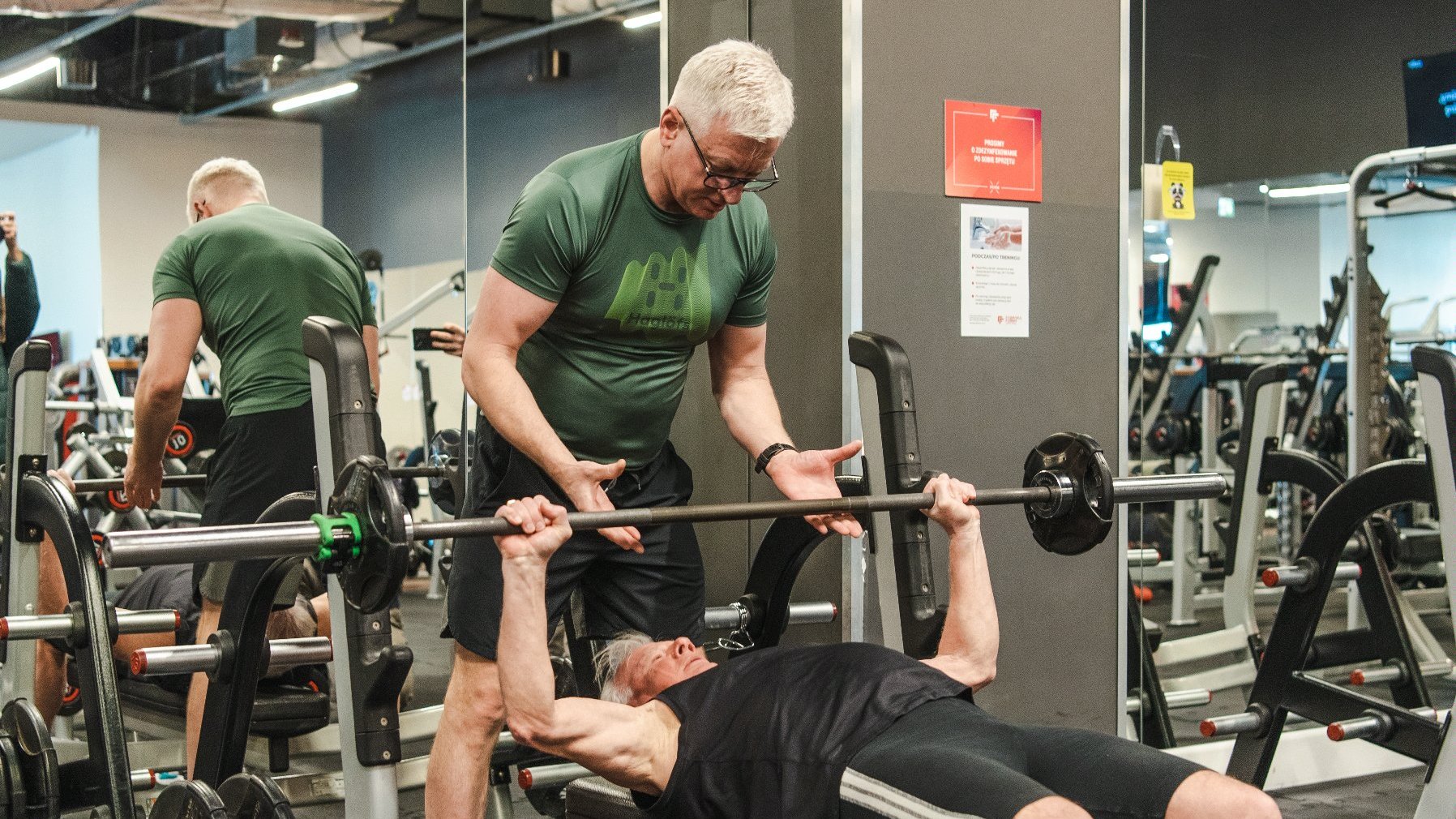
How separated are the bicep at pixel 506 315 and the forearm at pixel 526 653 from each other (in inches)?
18.0

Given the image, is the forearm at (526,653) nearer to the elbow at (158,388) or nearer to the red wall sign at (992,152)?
the elbow at (158,388)

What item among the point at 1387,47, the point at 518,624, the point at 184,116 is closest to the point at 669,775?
the point at 518,624

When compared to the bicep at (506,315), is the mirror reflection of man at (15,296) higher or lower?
higher

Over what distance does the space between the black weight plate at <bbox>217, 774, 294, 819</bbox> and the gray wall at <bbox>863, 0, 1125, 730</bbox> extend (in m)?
1.61

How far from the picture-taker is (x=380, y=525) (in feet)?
5.45

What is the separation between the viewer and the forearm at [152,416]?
9.48 feet

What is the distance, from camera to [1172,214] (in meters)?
3.78

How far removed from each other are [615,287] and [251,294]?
1143mm

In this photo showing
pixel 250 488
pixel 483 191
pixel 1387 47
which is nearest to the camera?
pixel 250 488

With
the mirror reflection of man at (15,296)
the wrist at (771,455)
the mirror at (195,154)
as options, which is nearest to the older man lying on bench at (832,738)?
the wrist at (771,455)

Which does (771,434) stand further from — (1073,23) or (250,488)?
(1073,23)

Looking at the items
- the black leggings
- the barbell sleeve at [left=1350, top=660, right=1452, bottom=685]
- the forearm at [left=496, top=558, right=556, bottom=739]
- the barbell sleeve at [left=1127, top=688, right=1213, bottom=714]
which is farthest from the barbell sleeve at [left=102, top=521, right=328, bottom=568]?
the barbell sleeve at [left=1350, top=660, right=1452, bottom=685]

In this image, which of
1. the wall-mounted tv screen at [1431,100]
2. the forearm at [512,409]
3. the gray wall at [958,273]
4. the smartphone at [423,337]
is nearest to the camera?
the forearm at [512,409]

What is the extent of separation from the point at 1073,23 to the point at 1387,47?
190 centimetres
